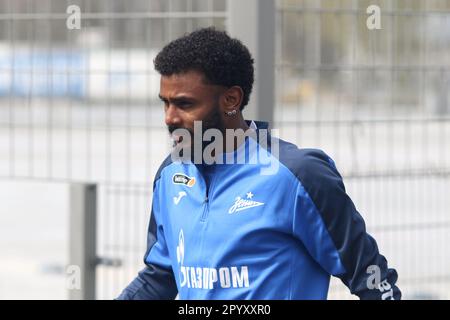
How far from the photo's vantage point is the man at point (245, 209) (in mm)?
2965

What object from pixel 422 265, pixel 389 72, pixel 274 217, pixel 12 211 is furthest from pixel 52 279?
pixel 274 217

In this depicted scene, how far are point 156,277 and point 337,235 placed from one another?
0.65 metres

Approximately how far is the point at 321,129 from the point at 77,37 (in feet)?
4.05

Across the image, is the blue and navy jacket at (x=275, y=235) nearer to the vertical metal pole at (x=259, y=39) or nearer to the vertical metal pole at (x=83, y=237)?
the vertical metal pole at (x=259, y=39)

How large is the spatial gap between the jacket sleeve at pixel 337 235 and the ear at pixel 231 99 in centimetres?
27

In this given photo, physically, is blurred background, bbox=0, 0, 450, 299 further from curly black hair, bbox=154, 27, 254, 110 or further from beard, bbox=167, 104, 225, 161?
beard, bbox=167, 104, 225, 161

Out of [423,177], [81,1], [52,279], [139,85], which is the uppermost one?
[81,1]

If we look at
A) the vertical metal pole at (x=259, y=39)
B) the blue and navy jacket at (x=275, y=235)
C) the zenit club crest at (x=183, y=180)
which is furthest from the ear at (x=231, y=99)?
the vertical metal pole at (x=259, y=39)

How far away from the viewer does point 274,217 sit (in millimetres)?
3014

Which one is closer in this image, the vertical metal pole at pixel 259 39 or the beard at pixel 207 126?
the beard at pixel 207 126

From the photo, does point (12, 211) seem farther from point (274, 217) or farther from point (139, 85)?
point (274, 217)

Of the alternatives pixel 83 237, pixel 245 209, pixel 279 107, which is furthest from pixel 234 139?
pixel 83 237

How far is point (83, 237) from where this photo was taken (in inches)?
203

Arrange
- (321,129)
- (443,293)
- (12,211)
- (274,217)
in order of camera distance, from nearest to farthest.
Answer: (274,217)
(321,129)
(443,293)
(12,211)
